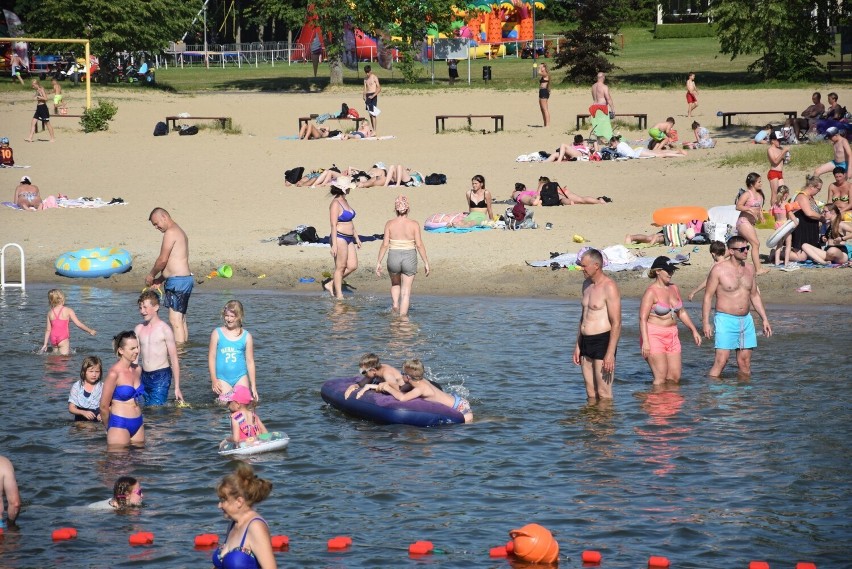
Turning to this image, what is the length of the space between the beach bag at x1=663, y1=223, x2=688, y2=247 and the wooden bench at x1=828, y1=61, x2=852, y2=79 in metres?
23.6

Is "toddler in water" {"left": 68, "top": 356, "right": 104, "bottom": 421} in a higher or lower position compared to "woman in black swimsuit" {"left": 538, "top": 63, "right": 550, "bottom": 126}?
lower

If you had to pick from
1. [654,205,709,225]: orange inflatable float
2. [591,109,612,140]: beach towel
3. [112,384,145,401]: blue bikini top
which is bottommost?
[112,384,145,401]: blue bikini top

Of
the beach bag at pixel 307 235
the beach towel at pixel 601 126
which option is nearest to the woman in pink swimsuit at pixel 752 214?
the beach bag at pixel 307 235

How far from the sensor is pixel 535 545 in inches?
316

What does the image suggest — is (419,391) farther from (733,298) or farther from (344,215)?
(344,215)

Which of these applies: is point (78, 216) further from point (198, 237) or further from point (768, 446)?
point (768, 446)

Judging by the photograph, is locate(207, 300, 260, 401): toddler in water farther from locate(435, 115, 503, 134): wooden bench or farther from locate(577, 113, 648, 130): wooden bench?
locate(577, 113, 648, 130): wooden bench

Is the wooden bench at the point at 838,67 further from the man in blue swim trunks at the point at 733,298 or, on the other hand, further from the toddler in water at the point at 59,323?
the toddler in water at the point at 59,323

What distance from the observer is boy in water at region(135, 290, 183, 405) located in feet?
35.9

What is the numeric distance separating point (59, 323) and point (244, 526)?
8407 mm

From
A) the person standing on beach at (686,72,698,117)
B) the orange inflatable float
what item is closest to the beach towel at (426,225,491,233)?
the orange inflatable float

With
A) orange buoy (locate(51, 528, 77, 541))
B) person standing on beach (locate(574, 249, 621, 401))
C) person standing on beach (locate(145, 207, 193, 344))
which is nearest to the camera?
orange buoy (locate(51, 528, 77, 541))

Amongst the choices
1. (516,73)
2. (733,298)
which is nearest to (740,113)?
(733,298)

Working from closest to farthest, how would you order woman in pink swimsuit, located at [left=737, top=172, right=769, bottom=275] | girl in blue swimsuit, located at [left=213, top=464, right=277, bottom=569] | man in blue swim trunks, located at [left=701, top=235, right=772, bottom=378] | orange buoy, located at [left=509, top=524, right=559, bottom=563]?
1. girl in blue swimsuit, located at [left=213, top=464, right=277, bottom=569]
2. orange buoy, located at [left=509, top=524, right=559, bottom=563]
3. man in blue swim trunks, located at [left=701, top=235, right=772, bottom=378]
4. woman in pink swimsuit, located at [left=737, top=172, right=769, bottom=275]
